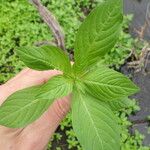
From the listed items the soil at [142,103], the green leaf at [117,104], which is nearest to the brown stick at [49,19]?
the soil at [142,103]

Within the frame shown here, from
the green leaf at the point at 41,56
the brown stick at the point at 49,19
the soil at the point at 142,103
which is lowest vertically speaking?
the soil at the point at 142,103

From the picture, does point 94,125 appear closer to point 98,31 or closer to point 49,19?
point 98,31

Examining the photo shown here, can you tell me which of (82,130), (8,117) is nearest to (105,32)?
(82,130)

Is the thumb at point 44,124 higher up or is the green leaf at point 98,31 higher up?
the green leaf at point 98,31

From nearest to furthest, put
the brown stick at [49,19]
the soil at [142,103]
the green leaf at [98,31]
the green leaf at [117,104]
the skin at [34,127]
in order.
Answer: the green leaf at [98,31]
the green leaf at [117,104]
the skin at [34,127]
the brown stick at [49,19]
the soil at [142,103]

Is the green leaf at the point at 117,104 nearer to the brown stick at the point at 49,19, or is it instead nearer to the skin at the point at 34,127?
the skin at the point at 34,127

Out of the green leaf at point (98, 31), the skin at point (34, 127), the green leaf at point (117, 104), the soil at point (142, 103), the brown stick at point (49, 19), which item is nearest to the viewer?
the green leaf at point (98, 31)

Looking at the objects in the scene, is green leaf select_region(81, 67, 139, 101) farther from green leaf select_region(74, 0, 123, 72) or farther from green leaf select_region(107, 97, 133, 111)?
green leaf select_region(107, 97, 133, 111)

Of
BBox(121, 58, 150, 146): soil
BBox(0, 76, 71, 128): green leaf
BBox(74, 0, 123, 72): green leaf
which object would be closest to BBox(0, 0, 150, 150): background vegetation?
BBox(121, 58, 150, 146): soil
